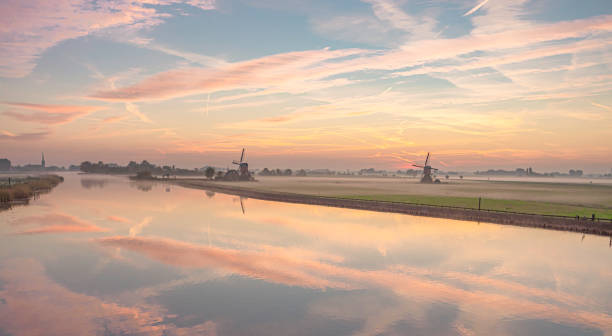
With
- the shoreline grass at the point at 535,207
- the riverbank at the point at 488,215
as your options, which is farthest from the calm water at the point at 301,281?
the shoreline grass at the point at 535,207

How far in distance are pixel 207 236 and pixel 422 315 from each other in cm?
1705

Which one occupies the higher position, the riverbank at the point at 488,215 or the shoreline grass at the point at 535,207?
the shoreline grass at the point at 535,207

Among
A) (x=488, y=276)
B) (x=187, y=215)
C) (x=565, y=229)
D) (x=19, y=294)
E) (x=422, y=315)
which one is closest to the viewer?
(x=422, y=315)

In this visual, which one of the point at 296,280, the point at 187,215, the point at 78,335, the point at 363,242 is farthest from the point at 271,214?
the point at 78,335

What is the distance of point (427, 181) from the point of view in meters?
119

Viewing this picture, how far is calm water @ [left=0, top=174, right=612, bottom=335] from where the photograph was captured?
10.9 meters

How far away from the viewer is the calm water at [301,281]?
35.6ft

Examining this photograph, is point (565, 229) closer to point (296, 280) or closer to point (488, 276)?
point (488, 276)

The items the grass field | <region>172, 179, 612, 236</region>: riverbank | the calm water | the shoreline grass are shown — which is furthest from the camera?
the grass field

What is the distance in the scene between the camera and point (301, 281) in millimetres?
15211

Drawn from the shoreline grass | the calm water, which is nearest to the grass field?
the shoreline grass

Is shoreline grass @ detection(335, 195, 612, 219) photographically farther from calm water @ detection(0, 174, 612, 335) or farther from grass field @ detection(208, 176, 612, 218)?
calm water @ detection(0, 174, 612, 335)

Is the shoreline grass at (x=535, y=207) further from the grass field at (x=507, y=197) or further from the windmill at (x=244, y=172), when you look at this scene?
the windmill at (x=244, y=172)

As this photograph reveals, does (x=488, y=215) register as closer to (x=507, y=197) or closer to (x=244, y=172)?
(x=507, y=197)
